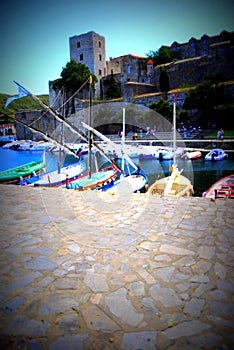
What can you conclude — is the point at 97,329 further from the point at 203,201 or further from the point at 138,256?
the point at 203,201

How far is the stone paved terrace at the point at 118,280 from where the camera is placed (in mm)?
1956

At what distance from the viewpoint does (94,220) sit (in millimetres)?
4590

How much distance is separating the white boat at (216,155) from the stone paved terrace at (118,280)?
75.3ft

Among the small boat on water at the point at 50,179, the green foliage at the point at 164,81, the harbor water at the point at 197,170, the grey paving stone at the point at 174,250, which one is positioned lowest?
the harbor water at the point at 197,170

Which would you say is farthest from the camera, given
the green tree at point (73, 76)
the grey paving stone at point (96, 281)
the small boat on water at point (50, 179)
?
the green tree at point (73, 76)

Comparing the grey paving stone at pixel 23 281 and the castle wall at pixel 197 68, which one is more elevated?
the castle wall at pixel 197 68

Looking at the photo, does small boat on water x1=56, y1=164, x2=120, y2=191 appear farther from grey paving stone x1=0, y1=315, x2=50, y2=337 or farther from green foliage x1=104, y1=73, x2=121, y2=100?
green foliage x1=104, y1=73, x2=121, y2=100

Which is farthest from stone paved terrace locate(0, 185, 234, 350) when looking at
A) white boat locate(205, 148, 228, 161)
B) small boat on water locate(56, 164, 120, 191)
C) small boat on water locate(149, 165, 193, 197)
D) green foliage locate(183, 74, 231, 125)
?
A: green foliage locate(183, 74, 231, 125)

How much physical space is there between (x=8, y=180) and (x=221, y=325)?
629 inches

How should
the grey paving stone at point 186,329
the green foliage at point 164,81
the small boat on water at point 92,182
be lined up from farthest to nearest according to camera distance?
1. the green foliage at point 164,81
2. the small boat on water at point 92,182
3. the grey paving stone at point 186,329

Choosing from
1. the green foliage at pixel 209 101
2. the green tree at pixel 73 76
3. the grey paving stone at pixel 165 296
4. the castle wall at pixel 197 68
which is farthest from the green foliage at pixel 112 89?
the grey paving stone at pixel 165 296

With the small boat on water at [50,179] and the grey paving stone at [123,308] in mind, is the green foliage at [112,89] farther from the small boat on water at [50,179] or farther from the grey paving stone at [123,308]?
the grey paving stone at [123,308]

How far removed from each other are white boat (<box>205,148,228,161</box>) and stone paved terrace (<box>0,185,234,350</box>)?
22.9 m

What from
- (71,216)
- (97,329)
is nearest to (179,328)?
(97,329)
